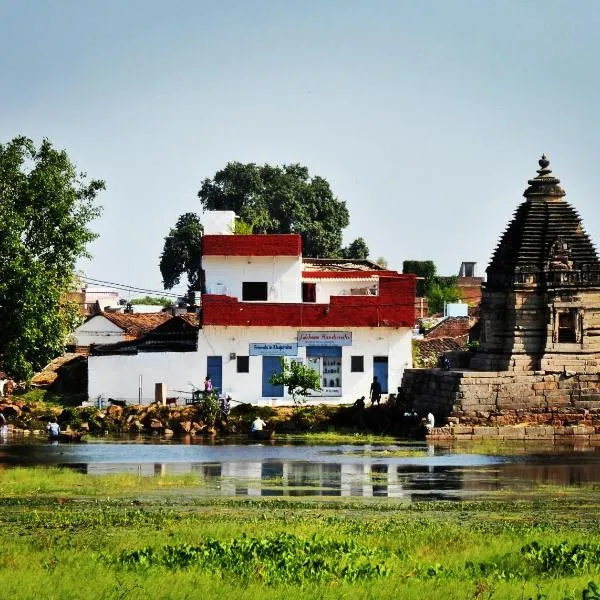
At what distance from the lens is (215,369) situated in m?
73.0

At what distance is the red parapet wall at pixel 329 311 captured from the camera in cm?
7250

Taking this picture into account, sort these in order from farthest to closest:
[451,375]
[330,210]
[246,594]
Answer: [330,210]
[451,375]
[246,594]

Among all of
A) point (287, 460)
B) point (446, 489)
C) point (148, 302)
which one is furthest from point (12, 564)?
point (148, 302)

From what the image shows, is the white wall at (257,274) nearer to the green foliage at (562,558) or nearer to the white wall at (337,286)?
the white wall at (337,286)

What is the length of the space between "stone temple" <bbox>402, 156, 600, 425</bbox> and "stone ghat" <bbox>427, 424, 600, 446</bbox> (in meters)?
0.40

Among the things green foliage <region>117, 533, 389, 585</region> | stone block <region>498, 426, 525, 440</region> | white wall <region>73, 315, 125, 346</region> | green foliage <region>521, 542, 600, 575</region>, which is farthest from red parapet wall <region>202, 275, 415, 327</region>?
green foliage <region>521, 542, 600, 575</region>

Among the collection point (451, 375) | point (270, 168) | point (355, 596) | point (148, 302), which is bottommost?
point (355, 596)

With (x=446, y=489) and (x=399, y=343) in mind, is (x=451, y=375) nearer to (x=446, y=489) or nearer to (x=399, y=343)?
(x=399, y=343)

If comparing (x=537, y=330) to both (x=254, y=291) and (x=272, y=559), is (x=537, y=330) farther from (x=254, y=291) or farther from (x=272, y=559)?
(x=272, y=559)

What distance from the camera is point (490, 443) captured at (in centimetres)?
5897

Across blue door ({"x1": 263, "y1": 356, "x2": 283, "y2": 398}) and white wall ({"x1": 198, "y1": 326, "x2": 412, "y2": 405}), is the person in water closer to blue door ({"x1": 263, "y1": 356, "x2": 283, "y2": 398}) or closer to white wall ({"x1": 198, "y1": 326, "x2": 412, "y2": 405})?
white wall ({"x1": 198, "y1": 326, "x2": 412, "y2": 405})

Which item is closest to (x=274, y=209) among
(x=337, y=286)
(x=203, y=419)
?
(x=337, y=286)

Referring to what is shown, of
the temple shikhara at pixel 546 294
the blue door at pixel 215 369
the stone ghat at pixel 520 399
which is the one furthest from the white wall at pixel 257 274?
the stone ghat at pixel 520 399

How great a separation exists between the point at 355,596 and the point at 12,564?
6097mm
